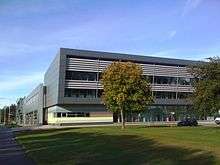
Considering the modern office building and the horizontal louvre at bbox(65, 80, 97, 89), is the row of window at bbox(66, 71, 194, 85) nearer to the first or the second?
the modern office building

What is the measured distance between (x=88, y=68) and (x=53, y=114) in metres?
13.0

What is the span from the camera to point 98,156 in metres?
21.0

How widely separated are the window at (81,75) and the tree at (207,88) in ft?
157

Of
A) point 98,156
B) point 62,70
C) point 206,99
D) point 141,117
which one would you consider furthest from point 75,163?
point 141,117

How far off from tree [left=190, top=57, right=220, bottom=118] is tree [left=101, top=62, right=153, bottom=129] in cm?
813

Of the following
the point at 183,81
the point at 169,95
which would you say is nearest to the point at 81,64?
the point at 169,95

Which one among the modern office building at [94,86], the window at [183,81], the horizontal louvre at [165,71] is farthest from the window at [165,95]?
the horizontal louvre at [165,71]

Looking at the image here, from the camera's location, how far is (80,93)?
101688 millimetres

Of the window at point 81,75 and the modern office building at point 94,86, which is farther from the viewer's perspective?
the window at point 81,75

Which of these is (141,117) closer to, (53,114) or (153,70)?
(153,70)

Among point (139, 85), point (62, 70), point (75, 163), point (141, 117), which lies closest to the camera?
point (75, 163)

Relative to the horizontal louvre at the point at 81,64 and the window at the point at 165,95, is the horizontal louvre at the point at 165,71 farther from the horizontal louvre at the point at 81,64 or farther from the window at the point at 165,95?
the horizontal louvre at the point at 81,64

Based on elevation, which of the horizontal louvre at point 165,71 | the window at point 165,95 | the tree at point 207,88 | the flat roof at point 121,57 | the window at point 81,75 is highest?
the flat roof at point 121,57

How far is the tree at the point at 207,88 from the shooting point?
53719mm
